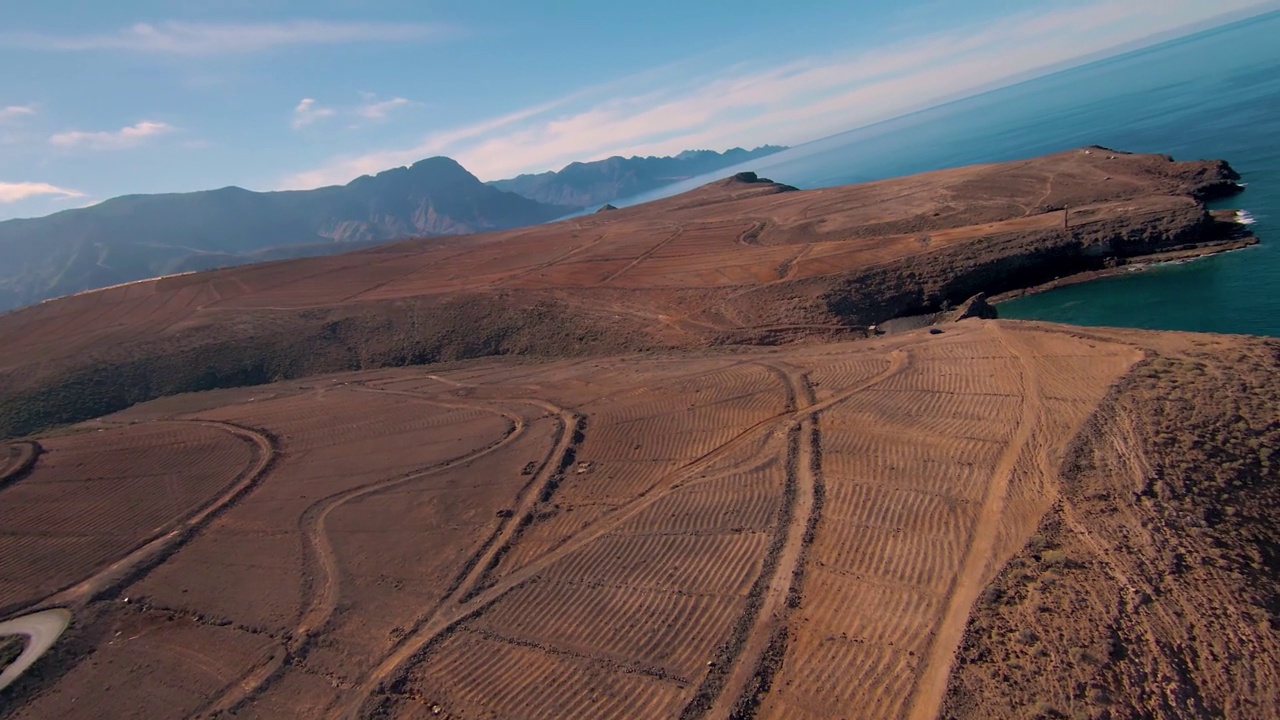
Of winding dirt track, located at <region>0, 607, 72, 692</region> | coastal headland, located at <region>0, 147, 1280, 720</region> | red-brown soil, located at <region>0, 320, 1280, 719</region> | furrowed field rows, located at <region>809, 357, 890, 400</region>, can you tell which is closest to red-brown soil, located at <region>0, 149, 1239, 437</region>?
coastal headland, located at <region>0, 147, 1280, 720</region>

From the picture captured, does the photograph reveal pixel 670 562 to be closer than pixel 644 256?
Yes

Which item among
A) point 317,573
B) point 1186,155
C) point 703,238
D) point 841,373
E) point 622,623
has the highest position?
point 703,238

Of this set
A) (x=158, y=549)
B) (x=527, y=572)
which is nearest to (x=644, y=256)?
(x=158, y=549)

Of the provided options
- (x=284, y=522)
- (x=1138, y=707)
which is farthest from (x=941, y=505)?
(x=284, y=522)

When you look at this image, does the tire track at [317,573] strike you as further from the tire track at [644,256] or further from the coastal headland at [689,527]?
the tire track at [644,256]

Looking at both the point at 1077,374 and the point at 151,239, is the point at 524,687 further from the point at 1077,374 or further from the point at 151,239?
the point at 151,239

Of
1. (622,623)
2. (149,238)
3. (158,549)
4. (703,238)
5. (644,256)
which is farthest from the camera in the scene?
(149,238)

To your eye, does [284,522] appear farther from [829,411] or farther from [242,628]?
[829,411]
